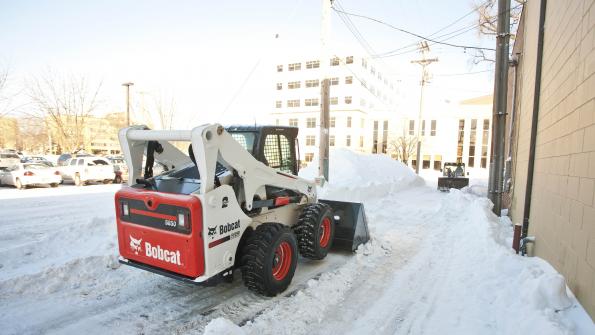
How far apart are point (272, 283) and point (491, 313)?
99.3 inches

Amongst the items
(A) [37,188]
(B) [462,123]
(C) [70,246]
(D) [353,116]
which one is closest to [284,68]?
(D) [353,116]

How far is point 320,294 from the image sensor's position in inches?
177

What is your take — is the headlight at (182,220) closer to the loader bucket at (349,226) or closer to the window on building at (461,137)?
the loader bucket at (349,226)

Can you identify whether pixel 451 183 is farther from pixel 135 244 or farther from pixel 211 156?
pixel 135 244

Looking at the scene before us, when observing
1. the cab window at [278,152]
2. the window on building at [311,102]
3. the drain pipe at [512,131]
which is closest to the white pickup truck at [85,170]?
the cab window at [278,152]

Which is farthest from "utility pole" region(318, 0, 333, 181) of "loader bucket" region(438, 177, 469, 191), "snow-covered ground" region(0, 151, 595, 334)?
"loader bucket" region(438, 177, 469, 191)

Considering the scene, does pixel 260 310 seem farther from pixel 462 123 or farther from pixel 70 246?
pixel 462 123

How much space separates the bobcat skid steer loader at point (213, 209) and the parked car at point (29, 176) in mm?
15809

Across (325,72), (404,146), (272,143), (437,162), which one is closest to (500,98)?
(325,72)

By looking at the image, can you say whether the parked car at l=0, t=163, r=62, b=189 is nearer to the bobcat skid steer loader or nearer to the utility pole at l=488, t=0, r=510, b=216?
the bobcat skid steer loader

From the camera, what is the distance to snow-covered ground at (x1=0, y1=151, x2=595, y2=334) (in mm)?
3533

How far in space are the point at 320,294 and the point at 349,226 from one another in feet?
7.26

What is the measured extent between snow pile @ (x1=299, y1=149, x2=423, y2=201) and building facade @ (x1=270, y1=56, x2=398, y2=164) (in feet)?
110

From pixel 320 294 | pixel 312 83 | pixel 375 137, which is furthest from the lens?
pixel 312 83
